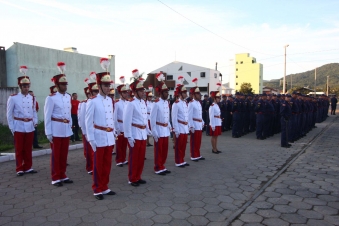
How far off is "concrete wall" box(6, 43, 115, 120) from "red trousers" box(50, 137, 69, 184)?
10.8 m

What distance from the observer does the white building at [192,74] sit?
47.8 meters

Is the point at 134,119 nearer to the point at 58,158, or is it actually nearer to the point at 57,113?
the point at 57,113

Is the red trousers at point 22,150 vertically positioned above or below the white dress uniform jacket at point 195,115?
below

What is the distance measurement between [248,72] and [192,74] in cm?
2294

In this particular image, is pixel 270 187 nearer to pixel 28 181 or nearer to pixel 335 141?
pixel 28 181

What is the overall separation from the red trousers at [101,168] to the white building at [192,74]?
140ft

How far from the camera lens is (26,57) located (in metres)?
14.2

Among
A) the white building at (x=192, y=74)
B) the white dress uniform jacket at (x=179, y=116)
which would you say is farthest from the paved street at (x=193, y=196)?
the white building at (x=192, y=74)

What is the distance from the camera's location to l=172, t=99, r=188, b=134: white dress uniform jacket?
251 inches

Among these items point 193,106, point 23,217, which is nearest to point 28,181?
point 23,217

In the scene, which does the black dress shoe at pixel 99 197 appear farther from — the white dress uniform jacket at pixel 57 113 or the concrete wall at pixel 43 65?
the concrete wall at pixel 43 65

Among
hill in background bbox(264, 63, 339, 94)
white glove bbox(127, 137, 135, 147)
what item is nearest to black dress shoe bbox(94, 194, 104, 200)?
white glove bbox(127, 137, 135, 147)

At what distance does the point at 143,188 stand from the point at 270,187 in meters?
2.45

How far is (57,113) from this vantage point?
520cm
